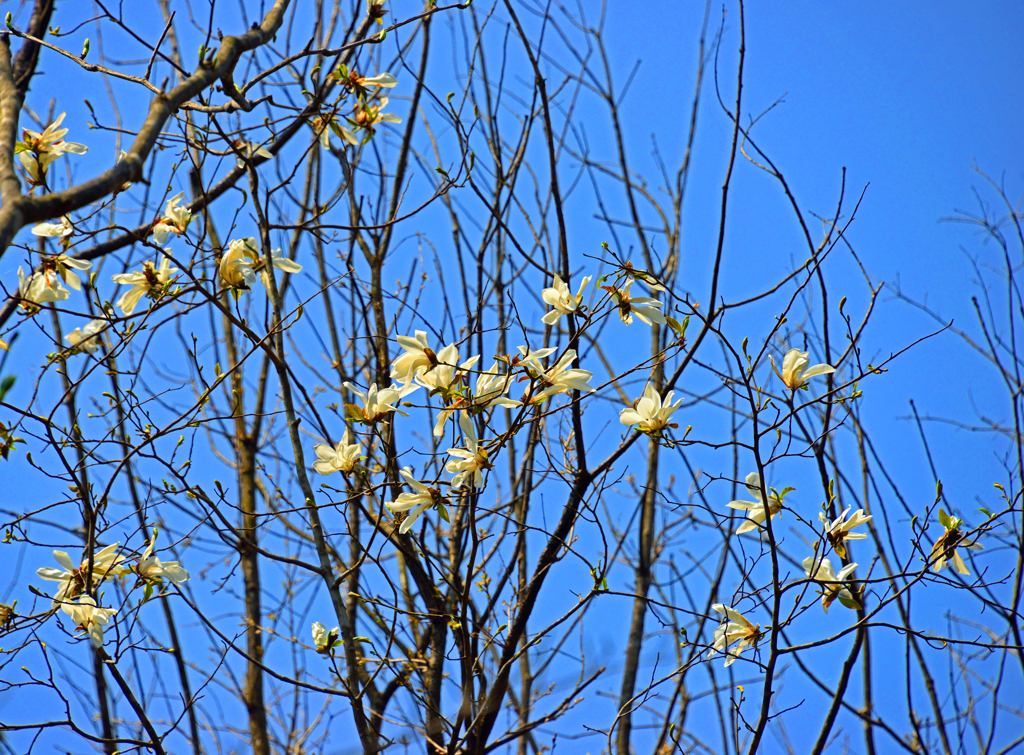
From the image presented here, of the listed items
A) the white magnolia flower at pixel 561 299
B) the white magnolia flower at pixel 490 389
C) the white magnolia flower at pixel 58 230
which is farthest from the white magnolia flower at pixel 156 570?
the white magnolia flower at pixel 561 299

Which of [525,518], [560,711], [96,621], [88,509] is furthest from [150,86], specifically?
[560,711]

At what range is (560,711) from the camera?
1.86m

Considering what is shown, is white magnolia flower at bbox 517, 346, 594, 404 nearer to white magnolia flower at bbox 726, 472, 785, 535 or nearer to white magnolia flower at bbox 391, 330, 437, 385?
white magnolia flower at bbox 391, 330, 437, 385

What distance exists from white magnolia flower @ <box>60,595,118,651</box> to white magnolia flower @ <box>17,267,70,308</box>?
0.61m

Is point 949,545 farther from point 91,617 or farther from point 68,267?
point 68,267

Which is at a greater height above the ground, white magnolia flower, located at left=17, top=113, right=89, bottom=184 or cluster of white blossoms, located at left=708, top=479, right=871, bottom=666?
white magnolia flower, located at left=17, top=113, right=89, bottom=184

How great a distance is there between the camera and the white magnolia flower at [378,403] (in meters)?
1.39

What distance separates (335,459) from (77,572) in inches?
23.3

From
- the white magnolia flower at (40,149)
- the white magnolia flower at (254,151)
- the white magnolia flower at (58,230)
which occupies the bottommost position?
the white magnolia flower at (58,230)

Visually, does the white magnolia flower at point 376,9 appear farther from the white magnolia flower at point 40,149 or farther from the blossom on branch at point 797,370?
the blossom on branch at point 797,370

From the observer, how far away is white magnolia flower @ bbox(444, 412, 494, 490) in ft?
4.42

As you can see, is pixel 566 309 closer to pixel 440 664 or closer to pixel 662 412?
pixel 662 412

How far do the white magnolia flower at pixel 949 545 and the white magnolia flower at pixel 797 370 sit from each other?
0.35 metres

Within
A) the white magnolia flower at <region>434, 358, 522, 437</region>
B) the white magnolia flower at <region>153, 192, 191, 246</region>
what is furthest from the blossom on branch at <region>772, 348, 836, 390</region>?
the white magnolia flower at <region>153, 192, 191, 246</region>
